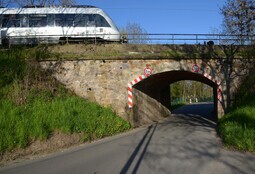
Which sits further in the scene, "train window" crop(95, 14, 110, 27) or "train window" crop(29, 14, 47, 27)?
"train window" crop(29, 14, 47, 27)

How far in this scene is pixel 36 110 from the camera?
10.9 meters

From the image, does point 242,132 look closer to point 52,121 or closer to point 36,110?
point 52,121

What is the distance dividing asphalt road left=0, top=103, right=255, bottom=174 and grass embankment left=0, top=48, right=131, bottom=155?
125 cm

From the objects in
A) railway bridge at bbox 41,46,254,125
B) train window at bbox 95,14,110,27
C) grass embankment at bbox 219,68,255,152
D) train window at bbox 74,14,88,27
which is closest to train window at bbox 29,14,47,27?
train window at bbox 74,14,88,27

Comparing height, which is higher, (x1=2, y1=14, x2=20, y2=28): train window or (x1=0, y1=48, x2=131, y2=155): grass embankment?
(x1=2, y1=14, x2=20, y2=28): train window

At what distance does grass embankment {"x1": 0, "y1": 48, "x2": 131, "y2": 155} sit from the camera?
9.33 m

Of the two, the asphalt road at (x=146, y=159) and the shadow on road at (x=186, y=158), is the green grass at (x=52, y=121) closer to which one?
the asphalt road at (x=146, y=159)

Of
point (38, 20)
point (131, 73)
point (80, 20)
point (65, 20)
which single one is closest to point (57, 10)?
point (65, 20)

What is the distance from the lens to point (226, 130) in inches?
382

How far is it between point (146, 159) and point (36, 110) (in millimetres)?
5527

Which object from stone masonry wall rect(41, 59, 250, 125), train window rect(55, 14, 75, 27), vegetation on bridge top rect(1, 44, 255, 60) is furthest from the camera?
train window rect(55, 14, 75, 27)

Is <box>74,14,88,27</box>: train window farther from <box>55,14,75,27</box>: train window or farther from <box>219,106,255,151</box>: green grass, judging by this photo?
<box>219,106,255,151</box>: green grass

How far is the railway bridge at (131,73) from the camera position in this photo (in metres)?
14.4

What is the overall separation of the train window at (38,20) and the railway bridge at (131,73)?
4.06 metres
